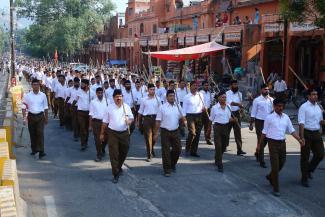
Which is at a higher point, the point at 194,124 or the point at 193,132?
the point at 194,124

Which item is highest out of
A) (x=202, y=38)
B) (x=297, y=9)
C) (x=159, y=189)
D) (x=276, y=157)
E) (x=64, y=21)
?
(x=64, y=21)

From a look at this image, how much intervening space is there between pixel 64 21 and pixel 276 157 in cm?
5237

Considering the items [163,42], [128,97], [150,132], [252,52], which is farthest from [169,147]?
[163,42]

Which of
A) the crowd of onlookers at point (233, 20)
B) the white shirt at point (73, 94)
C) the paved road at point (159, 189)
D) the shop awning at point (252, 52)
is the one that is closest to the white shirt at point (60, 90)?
the white shirt at point (73, 94)

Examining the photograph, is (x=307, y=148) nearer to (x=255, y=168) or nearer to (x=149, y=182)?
(x=255, y=168)

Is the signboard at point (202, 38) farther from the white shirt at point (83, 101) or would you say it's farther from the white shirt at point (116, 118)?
the white shirt at point (116, 118)

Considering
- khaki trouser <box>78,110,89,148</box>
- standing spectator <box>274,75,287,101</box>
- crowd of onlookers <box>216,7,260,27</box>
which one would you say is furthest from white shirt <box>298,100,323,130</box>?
crowd of onlookers <box>216,7,260,27</box>

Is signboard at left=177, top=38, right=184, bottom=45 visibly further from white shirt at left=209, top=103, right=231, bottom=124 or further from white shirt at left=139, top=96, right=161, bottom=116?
white shirt at left=209, top=103, right=231, bottom=124

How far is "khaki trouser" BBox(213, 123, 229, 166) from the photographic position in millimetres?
10148

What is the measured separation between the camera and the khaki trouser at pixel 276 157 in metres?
8.40

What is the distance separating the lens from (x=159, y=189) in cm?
871

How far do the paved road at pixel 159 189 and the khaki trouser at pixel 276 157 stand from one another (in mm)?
263

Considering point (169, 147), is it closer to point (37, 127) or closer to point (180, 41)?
point (37, 127)

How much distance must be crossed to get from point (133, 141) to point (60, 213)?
21.0 feet
